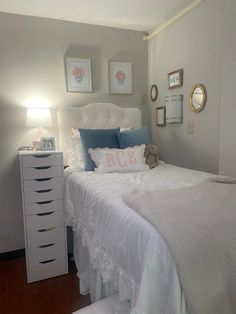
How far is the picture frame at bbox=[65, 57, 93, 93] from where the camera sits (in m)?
2.56

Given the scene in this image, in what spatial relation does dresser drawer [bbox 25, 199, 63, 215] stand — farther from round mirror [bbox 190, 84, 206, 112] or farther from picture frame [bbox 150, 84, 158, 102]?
picture frame [bbox 150, 84, 158, 102]

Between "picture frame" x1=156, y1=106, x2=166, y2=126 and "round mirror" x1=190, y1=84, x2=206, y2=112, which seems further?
"picture frame" x1=156, y1=106, x2=166, y2=126

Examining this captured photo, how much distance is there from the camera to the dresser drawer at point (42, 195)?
2.02 m

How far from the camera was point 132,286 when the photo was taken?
3.31 ft

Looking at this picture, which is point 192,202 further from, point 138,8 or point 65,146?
point 138,8

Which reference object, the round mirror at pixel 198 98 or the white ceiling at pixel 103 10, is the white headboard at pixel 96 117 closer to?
the round mirror at pixel 198 98

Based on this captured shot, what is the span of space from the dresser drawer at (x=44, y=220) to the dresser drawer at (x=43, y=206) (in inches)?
1.4

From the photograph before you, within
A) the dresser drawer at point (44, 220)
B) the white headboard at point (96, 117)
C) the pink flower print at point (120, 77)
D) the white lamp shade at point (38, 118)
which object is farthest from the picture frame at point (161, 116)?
the dresser drawer at point (44, 220)

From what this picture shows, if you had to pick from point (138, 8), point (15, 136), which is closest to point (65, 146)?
point (15, 136)

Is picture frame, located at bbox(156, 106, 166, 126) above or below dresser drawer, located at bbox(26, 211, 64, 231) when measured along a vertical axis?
above

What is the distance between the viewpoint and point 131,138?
2.33 m

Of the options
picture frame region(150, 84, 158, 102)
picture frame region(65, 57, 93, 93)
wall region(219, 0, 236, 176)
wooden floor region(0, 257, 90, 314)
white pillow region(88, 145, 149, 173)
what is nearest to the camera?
wooden floor region(0, 257, 90, 314)

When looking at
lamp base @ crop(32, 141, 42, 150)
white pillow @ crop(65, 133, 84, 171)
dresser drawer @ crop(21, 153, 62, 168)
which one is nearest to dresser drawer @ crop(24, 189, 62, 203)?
dresser drawer @ crop(21, 153, 62, 168)

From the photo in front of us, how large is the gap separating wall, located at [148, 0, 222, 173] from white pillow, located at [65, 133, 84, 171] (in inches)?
40.7
